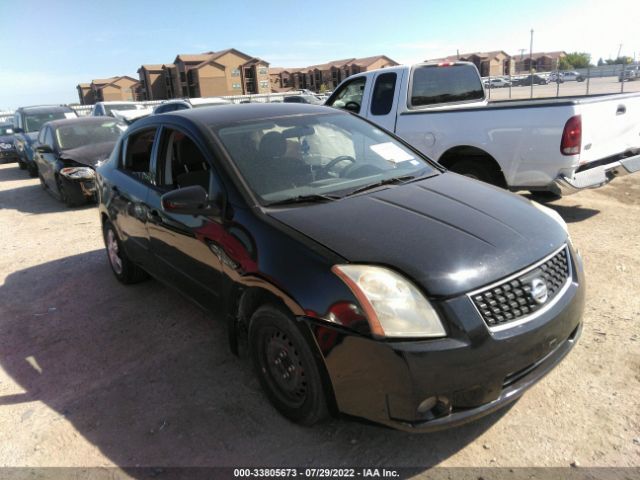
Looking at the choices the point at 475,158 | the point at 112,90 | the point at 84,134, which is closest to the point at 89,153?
the point at 84,134

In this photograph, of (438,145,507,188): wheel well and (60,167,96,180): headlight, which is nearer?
(438,145,507,188): wheel well

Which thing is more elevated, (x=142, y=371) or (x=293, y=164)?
(x=293, y=164)

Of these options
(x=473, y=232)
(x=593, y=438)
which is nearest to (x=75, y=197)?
(x=473, y=232)

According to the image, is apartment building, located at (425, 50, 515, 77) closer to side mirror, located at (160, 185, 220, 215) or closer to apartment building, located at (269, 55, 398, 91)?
apartment building, located at (269, 55, 398, 91)

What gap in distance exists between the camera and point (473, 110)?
228 inches

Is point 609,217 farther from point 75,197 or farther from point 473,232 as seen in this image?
point 75,197

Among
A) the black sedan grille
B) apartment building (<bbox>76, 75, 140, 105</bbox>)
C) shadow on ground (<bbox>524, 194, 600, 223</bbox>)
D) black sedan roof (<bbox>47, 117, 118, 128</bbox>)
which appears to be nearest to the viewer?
the black sedan grille

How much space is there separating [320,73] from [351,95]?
7328cm

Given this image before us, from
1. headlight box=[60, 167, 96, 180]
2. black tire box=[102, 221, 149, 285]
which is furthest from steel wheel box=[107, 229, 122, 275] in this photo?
headlight box=[60, 167, 96, 180]

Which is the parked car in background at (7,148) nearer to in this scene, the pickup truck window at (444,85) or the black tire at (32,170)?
the black tire at (32,170)

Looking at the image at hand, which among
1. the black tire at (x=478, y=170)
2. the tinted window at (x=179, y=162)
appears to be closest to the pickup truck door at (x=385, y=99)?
the black tire at (x=478, y=170)

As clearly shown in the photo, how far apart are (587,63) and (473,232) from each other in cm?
9754

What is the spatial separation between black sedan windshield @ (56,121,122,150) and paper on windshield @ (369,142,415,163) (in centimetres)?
827

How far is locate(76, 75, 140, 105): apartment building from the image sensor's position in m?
69.4
